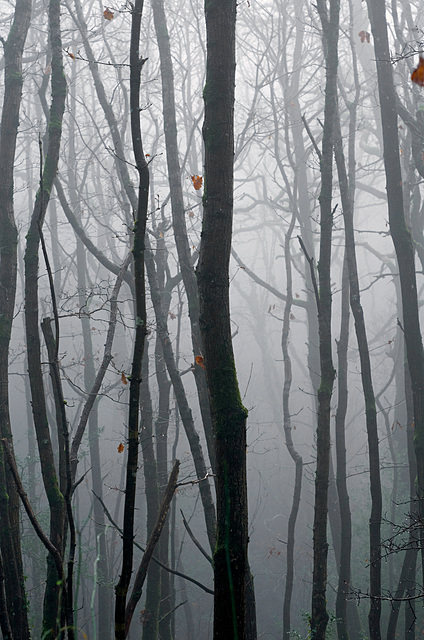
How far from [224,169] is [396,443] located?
14.8 metres

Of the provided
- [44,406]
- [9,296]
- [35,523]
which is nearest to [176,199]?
[9,296]

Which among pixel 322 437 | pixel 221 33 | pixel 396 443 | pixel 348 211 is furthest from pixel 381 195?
pixel 221 33

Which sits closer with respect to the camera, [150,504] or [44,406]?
[44,406]

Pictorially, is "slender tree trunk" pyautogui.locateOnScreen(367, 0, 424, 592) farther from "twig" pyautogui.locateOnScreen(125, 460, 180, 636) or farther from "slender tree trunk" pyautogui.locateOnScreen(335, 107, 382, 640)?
"twig" pyautogui.locateOnScreen(125, 460, 180, 636)

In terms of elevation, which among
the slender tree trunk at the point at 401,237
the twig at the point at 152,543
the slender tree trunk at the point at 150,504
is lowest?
the slender tree trunk at the point at 150,504

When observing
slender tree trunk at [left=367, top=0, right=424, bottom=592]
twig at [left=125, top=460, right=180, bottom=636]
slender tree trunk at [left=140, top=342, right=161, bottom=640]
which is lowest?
slender tree trunk at [left=140, top=342, right=161, bottom=640]

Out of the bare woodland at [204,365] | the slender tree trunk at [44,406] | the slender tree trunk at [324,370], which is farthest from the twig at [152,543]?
the slender tree trunk at [324,370]

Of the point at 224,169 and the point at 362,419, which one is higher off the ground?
the point at 224,169

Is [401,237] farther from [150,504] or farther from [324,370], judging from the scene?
[150,504]

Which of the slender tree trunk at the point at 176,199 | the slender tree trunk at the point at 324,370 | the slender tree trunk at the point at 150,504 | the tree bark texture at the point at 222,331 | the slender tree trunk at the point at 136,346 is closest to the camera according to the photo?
the slender tree trunk at the point at 136,346

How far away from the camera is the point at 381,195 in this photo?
18.3 meters

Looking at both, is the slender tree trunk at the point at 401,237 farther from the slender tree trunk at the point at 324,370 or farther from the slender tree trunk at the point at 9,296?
the slender tree trunk at the point at 9,296

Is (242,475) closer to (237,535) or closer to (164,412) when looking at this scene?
(237,535)

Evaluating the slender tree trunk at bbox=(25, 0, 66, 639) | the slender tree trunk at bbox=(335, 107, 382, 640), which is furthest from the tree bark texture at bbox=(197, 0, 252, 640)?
the slender tree trunk at bbox=(335, 107, 382, 640)
